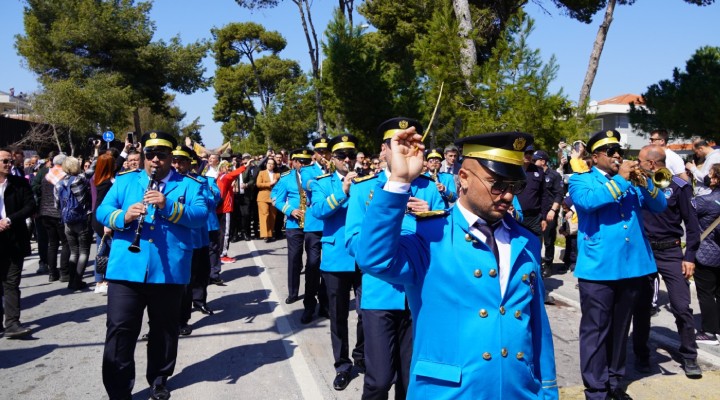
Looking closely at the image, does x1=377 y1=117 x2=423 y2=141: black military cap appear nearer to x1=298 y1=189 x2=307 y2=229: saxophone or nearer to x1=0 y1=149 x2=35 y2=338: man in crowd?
x1=298 y1=189 x2=307 y2=229: saxophone

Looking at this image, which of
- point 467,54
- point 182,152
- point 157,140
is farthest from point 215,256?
point 467,54

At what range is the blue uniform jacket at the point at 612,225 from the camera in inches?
188

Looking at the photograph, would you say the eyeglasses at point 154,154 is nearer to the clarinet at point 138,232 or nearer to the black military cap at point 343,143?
the clarinet at point 138,232

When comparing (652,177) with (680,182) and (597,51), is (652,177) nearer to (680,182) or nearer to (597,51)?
(680,182)

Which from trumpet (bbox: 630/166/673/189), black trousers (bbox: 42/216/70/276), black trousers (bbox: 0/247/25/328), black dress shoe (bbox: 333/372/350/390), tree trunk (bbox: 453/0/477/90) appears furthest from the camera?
tree trunk (bbox: 453/0/477/90)

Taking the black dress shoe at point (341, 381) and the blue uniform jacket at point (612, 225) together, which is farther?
the black dress shoe at point (341, 381)

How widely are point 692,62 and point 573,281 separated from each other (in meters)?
14.2

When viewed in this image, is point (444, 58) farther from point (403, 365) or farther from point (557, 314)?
point (403, 365)

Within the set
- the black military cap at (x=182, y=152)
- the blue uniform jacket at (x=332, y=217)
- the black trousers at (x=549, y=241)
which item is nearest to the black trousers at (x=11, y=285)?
the black military cap at (x=182, y=152)

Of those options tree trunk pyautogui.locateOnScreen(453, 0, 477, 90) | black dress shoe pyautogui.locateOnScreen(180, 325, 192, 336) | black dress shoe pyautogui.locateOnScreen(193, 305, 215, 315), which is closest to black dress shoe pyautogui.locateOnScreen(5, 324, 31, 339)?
black dress shoe pyautogui.locateOnScreen(180, 325, 192, 336)

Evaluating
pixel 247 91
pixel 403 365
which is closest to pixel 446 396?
pixel 403 365

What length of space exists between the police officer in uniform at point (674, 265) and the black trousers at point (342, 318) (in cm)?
258

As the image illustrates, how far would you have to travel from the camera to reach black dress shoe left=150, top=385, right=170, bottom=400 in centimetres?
501

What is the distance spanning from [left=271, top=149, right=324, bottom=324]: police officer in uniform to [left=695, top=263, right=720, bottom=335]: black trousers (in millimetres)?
4389
